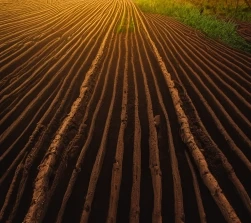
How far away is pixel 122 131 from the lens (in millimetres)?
3539

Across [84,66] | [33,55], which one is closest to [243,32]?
[84,66]

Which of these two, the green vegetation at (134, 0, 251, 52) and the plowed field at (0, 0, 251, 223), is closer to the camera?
the plowed field at (0, 0, 251, 223)

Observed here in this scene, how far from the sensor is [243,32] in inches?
350

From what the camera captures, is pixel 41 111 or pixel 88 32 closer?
pixel 41 111

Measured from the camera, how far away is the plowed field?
266 cm

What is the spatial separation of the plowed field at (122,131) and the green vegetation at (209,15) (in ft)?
5.00

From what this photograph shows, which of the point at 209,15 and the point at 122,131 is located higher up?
A: the point at 122,131

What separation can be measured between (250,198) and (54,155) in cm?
223

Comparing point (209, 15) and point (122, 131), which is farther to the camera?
point (209, 15)

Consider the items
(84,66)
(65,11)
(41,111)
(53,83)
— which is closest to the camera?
(41,111)

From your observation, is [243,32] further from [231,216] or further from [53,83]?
[231,216]

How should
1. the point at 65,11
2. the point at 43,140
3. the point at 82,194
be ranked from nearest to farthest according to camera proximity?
the point at 82,194 → the point at 43,140 → the point at 65,11

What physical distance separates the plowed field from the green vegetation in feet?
5.00

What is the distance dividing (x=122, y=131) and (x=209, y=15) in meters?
9.12
